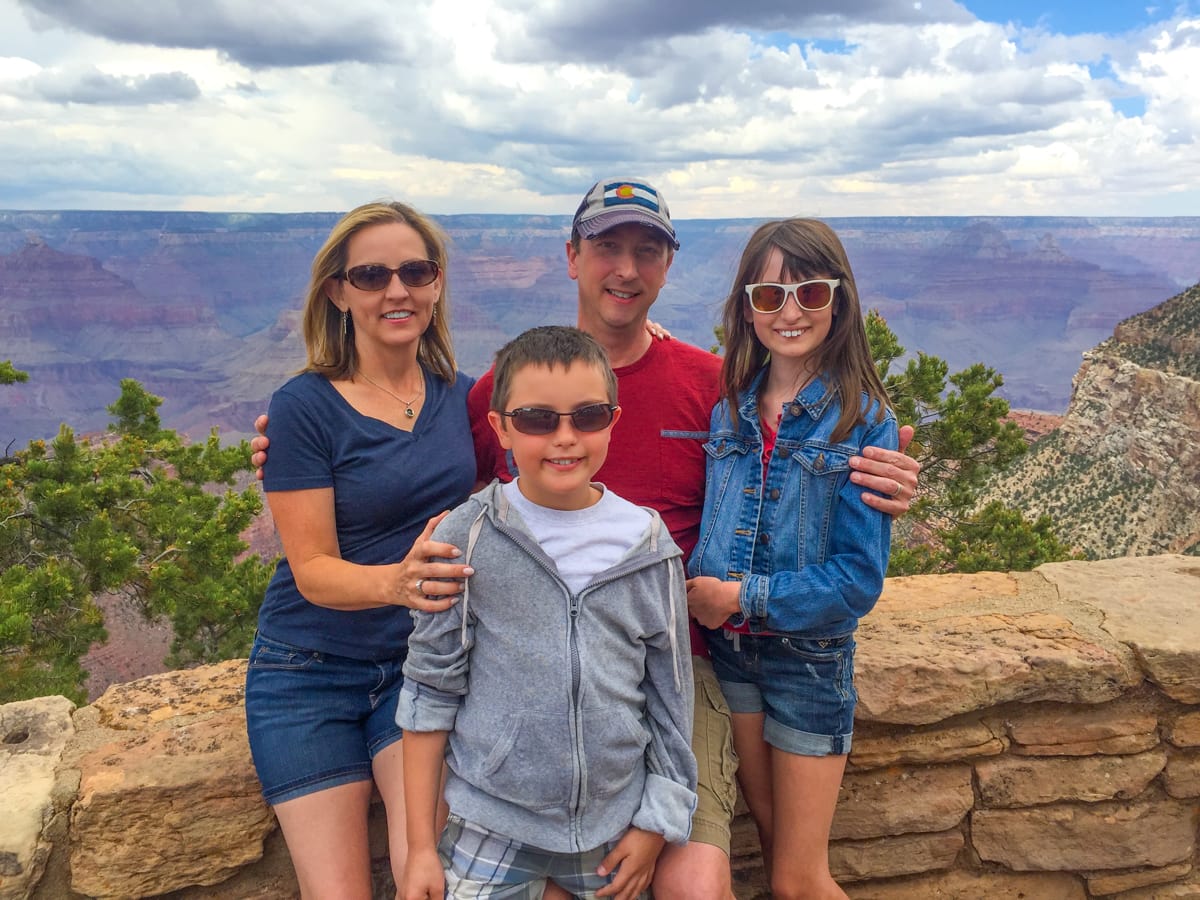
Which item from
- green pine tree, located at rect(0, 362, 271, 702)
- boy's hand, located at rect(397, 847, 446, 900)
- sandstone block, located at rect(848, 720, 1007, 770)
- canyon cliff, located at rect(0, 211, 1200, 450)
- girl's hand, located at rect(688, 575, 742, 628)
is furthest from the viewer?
canyon cliff, located at rect(0, 211, 1200, 450)

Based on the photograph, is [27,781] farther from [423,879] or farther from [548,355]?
[548,355]

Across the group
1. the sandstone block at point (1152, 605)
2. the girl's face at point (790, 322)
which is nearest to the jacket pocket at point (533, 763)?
the girl's face at point (790, 322)

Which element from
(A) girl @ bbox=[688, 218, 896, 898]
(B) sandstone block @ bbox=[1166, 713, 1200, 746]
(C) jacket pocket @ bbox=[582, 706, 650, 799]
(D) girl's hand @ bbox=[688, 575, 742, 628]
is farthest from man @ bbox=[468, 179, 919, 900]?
(B) sandstone block @ bbox=[1166, 713, 1200, 746]

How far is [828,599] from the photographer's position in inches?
80.7

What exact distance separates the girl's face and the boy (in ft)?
1.94

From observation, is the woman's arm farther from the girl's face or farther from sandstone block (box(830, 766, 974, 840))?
sandstone block (box(830, 766, 974, 840))

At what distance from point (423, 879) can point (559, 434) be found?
3.14 feet

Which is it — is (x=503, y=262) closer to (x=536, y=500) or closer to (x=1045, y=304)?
(x=1045, y=304)

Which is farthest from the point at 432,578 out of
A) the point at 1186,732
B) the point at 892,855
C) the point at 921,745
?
the point at 1186,732

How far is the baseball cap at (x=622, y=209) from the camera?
2.54 metres

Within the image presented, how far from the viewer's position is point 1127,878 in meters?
2.64

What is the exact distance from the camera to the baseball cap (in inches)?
99.9

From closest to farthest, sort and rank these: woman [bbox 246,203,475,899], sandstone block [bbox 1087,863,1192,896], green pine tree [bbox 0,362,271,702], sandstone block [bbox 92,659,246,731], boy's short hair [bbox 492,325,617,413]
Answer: boy's short hair [bbox 492,325,617,413] → woman [bbox 246,203,475,899] → sandstone block [bbox 92,659,246,731] → sandstone block [bbox 1087,863,1192,896] → green pine tree [bbox 0,362,271,702]

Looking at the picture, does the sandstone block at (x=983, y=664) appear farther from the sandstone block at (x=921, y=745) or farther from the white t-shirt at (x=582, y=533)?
the white t-shirt at (x=582, y=533)
